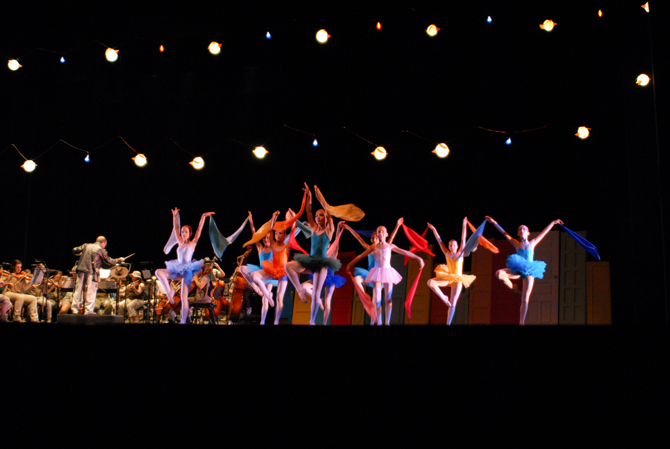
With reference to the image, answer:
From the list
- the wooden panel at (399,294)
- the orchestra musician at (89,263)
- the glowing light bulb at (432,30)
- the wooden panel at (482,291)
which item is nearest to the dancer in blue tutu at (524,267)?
the wooden panel at (482,291)

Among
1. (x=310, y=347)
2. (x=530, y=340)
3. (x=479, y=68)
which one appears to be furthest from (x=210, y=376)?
(x=479, y=68)

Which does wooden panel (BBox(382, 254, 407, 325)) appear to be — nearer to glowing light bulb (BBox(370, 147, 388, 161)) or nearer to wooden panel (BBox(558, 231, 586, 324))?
glowing light bulb (BBox(370, 147, 388, 161))

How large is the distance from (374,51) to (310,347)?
6831mm

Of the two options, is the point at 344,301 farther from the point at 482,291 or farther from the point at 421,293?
the point at 482,291

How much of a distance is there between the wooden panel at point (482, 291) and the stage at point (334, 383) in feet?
16.2

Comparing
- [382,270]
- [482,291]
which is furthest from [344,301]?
[382,270]

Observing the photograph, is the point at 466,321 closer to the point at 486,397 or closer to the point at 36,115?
the point at 486,397

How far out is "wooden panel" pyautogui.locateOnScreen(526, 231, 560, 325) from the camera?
317 inches

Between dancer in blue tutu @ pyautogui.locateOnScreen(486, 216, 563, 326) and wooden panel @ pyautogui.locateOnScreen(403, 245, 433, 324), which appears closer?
dancer in blue tutu @ pyautogui.locateOnScreen(486, 216, 563, 326)

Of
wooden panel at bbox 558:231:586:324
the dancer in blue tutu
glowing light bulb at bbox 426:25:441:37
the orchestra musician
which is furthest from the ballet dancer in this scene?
the orchestra musician

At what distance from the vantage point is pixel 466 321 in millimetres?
8648

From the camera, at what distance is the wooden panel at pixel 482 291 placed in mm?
8461

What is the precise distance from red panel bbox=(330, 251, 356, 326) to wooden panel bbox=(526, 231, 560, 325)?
9.13ft

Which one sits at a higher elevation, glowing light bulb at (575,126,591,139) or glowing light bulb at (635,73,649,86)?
glowing light bulb at (575,126,591,139)
